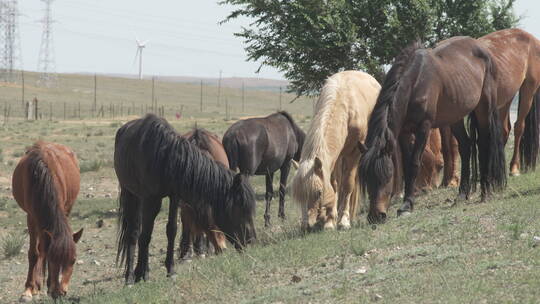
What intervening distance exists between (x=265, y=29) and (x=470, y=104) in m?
10.7

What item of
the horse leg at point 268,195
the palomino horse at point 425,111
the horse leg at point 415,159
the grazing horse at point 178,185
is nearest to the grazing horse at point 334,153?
the palomino horse at point 425,111

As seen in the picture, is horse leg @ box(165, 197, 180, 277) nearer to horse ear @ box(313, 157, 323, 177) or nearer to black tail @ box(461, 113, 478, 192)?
horse ear @ box(313, 157, 323, 177)

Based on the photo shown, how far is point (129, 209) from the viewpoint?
10211 millimetres

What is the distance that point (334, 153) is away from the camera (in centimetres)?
1015

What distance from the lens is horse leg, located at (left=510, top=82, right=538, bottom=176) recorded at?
1361 cm

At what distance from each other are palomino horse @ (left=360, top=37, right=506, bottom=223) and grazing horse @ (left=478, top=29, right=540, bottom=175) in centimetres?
67

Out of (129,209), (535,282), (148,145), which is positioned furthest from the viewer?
(129,209)

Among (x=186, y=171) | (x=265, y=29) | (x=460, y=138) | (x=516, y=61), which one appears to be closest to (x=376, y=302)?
(x=186, y=171)

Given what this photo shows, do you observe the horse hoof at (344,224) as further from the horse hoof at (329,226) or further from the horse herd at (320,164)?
the horse hoof at (329,226)

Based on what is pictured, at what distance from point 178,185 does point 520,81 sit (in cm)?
652

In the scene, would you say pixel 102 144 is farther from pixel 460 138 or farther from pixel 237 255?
pixel 237 255

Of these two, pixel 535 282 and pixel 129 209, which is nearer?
pixel 535 282

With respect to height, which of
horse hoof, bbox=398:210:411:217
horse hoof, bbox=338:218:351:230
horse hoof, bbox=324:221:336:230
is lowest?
horse hoof, bbox=338:218:351:230

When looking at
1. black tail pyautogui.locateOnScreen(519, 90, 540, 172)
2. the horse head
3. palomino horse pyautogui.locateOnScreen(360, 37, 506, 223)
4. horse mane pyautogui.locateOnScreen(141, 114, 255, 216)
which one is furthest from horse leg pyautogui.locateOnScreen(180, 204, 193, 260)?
black tail pyautogui.locateOnScreen(519, 90, 540, 172)
